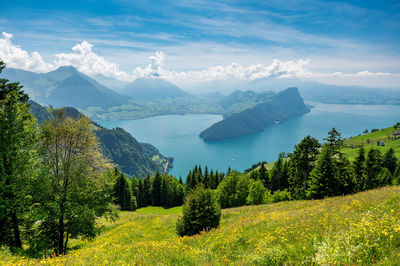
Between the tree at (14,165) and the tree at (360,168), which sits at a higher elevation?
the tree at (14,165)

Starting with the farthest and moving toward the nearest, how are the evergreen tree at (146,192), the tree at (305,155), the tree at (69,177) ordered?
the evergreen tree at (146,192) < the tree at (305,155) < the tree at (69,177)

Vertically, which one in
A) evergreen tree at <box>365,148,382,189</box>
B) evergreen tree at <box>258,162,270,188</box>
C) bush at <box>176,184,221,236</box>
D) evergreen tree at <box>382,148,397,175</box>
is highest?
bush at <box>176,184,221,236</box>

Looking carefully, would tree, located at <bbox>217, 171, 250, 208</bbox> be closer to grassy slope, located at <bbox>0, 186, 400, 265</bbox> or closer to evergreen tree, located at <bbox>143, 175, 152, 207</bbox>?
evergreen tree, located at <bbox>143, 175, 152, 207</bbox>

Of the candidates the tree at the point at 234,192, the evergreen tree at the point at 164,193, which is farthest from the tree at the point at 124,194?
the tree at the point at 234,192

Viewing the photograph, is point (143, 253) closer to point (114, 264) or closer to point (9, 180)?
point (114, 264)

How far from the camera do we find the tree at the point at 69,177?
1600cm

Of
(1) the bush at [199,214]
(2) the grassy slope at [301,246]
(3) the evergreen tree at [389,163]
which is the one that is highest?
(2) the grassy slope at [301,246]

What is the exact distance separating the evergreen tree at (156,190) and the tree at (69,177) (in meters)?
60.1

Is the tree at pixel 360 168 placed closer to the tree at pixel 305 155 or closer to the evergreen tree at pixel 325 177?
the tree at pixel 305 155

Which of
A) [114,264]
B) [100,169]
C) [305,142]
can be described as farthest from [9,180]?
[305,142]

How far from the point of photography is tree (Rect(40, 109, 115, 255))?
16.0 m

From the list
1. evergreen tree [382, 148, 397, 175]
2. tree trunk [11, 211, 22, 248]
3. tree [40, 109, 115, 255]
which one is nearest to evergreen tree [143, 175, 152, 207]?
tree [40, 109, 115, 255]

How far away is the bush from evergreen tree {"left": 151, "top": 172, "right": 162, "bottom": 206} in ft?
198

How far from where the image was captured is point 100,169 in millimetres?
18094
